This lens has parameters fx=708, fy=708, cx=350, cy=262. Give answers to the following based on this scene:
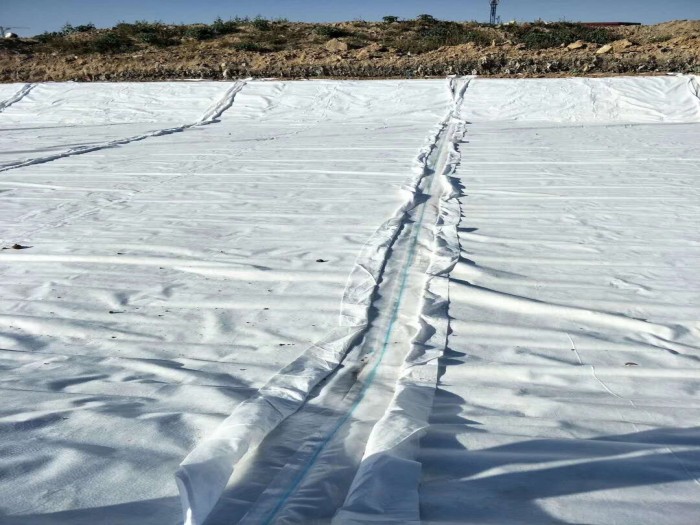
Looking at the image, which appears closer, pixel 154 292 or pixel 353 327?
pixel 353 327

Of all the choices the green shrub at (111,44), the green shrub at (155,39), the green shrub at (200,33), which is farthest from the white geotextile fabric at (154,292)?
the green shrub at (200,33)

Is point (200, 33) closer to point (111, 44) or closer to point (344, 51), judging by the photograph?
point (111, 44)

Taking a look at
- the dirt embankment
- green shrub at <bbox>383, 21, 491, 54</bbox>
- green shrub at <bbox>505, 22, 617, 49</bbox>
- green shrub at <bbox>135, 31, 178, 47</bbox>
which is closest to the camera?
the dirt embankment

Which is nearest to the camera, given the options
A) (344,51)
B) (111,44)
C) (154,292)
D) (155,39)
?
(154,292)

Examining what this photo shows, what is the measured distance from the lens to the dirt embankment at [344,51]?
12211mm

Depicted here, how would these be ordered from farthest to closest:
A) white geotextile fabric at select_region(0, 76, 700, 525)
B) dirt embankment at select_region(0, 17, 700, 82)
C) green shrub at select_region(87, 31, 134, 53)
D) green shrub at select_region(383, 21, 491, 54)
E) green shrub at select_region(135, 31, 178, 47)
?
green shrub at select_region(135, 31, 178, 47) < green shrub at select_region(87, 31, 134, 53) < green shrub at select_region(383, 21, 491, 54) < dirt embankment at select_region(0, 17, 700, 82) < white geotextile fabric at select_region(0, 76, 700, 525)

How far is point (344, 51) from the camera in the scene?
520 inches

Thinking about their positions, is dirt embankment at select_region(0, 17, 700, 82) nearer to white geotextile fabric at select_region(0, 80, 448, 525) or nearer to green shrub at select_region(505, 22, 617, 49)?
green shrub at select_region(505, 22, 617, 49)

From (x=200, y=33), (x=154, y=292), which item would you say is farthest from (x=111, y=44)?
(x=154, y=292)

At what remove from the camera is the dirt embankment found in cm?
1221

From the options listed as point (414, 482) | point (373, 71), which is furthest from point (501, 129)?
point (414, 482)

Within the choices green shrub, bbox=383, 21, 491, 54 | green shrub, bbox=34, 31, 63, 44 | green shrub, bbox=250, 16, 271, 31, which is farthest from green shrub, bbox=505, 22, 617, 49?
green shrub, bbox=34, 31, 63, 44

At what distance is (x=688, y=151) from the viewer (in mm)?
6246

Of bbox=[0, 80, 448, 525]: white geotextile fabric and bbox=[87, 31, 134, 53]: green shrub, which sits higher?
bbox=[87, 31, 134, 53]: green shrub
